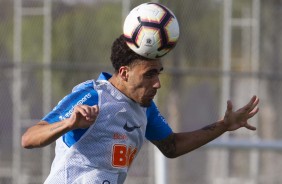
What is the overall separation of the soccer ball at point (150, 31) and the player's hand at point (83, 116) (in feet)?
1.97

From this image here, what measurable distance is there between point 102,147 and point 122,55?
0.56 meters

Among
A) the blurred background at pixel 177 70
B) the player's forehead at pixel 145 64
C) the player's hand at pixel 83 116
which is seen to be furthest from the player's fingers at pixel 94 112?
the blurred background at pixel 177 70

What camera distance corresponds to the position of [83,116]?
200 inches

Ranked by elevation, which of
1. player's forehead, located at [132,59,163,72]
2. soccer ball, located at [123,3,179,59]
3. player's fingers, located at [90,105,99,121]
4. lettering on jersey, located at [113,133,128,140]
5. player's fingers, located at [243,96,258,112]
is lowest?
lettering on jersey, located at [113,133,128,140]

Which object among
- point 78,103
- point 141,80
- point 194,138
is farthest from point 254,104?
point 78,103

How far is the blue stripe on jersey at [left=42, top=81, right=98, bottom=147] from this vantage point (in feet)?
17.6

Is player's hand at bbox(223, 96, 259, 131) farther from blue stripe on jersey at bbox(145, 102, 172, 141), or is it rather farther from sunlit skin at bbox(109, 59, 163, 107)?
sunlit skin at bbox(109, 59, 163, 107)

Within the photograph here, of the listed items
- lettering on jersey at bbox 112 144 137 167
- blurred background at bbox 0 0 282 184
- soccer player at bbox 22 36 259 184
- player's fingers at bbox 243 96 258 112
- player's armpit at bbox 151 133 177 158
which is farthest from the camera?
blurred background at bbox 0 0 282 184

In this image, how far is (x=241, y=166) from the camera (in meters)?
12.4

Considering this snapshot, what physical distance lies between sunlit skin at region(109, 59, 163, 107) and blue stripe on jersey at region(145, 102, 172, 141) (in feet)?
1.26

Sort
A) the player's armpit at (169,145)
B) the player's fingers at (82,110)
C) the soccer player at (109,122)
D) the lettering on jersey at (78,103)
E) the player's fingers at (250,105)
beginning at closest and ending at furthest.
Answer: the player's fingers at (82,110), the lettering on jersey at (78,103), the soccer player at (109,122), the player's fingers at (250,105), the player's armpit at (169,145)

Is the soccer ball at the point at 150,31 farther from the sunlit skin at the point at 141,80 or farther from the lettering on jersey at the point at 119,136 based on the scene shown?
the lettering on jersey at the point at 119,136

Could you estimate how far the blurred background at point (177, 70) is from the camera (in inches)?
450

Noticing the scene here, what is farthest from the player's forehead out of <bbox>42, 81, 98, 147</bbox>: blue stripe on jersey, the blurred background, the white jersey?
the blurred background
